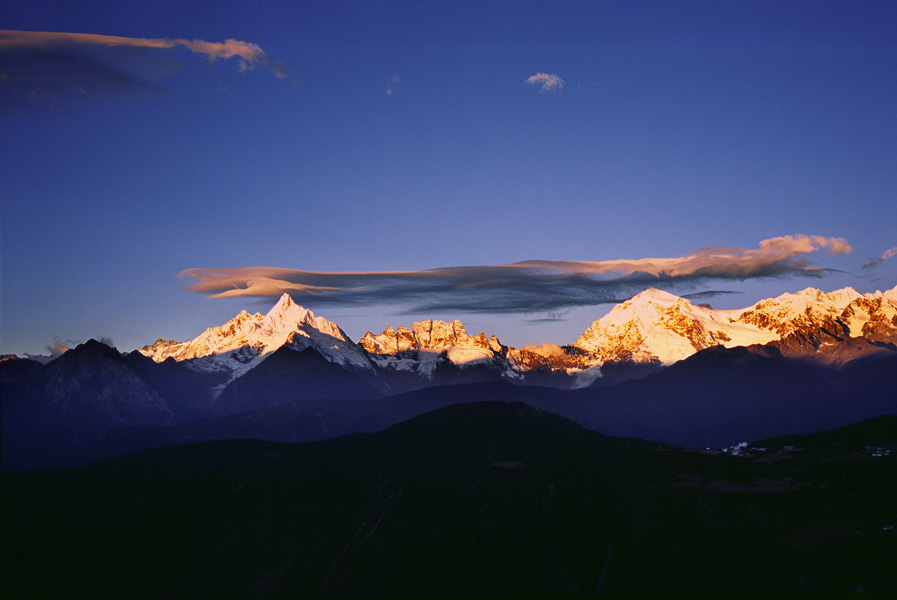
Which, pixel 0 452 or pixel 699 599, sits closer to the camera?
pixel 699 599

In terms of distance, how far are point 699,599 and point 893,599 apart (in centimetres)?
1805

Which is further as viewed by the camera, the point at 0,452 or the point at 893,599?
the point at 0,452

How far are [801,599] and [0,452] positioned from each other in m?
168

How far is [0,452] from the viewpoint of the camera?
181500 mm

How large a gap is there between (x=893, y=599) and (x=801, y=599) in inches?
329

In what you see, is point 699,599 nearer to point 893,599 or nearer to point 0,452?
point 893,599

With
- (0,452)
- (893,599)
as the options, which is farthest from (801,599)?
(0,452)

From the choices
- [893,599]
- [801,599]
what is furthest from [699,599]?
[893,599]

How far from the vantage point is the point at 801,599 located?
2980 inches

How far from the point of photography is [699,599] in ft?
245

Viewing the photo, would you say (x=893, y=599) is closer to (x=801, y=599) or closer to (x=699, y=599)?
(x=801, y=599)

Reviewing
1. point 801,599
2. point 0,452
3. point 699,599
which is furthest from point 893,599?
point 0,452

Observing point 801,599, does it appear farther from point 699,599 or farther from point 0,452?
point 0,452

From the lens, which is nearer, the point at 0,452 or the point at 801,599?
the point at 801,599
